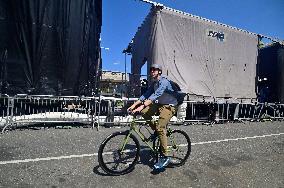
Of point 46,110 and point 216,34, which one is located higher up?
point 216,34

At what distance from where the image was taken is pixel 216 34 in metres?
13.9

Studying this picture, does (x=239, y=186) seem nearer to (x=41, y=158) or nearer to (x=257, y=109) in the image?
(x=41, y=158)

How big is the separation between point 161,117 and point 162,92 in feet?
1.62

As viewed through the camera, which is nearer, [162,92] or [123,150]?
[123,150]

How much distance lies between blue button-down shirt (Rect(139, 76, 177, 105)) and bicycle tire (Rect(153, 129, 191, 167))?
2.34ft

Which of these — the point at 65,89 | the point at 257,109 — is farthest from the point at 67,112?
the point at 257,109

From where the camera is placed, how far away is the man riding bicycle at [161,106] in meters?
4.66

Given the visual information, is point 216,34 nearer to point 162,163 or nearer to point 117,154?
point 162,163

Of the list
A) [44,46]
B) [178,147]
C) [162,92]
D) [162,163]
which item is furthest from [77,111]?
[162,92]

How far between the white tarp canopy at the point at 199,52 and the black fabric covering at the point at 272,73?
194 centimetres

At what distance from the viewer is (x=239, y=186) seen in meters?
4.25

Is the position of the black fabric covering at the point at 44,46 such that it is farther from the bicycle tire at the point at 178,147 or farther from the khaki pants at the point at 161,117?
the bicycle tire at the point at 178,147

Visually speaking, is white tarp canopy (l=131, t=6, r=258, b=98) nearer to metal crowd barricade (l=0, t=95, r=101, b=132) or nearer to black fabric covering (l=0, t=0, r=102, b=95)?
black fabric covering (l=0, t=0, r=102, b=95)

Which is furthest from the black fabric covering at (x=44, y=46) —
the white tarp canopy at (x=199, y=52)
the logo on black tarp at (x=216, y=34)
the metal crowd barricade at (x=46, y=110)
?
the logo on black tarp at (x=216, y=34)
